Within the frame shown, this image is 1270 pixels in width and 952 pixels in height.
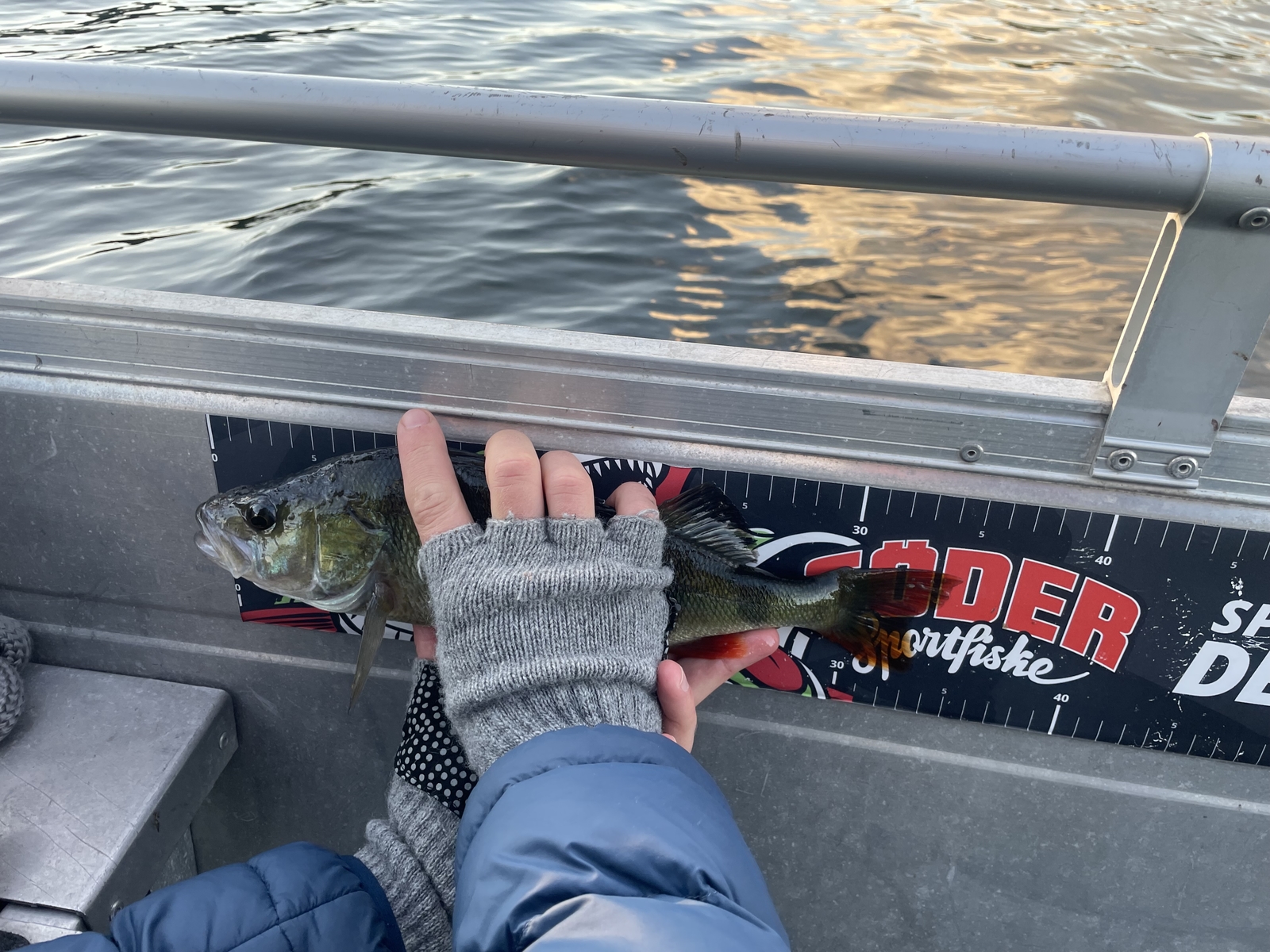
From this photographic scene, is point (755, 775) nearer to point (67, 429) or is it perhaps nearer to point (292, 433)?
point (292, 433)

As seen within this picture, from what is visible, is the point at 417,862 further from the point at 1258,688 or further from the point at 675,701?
the point at 1258,688

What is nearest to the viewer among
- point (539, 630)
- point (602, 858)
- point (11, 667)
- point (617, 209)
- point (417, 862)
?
point (602, 858)

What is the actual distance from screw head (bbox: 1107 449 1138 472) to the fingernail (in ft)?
3.68

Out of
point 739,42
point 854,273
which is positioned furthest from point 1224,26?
point 854,273

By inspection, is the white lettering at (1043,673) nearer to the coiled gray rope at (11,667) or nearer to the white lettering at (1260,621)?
the white lettering at (1260,621)

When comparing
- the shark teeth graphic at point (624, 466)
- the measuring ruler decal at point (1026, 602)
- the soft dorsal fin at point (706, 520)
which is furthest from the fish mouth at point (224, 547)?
the soft dorsal fin at point (706, 520)

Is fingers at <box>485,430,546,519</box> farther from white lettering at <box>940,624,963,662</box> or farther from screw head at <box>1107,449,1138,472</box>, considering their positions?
screw head at <box>1107,449,1138,472</box>

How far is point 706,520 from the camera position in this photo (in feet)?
5.50

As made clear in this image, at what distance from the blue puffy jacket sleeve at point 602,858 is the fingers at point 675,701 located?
0.17 metres

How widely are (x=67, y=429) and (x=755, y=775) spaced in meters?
1.50

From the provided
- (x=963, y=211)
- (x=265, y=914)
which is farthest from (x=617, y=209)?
(x=265, y=914)

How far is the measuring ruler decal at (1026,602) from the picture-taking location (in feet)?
5.21

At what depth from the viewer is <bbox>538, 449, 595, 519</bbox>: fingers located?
1515 millimetres

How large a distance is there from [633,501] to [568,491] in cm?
13
